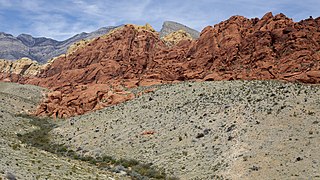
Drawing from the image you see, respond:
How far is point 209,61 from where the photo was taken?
60.7 m

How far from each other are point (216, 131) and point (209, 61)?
29797mm

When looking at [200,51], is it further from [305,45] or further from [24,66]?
[24,66]

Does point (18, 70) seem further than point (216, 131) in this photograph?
Yes

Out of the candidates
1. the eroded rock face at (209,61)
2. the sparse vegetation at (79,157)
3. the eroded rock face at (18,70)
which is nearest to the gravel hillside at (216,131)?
the sparse vegetation at (79,157)

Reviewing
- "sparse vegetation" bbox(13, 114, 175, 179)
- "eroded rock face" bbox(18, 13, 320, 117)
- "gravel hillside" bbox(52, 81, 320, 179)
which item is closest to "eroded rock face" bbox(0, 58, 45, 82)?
"eroded rock face" bbox(18, 13, 320, 117)

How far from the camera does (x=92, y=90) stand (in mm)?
61375

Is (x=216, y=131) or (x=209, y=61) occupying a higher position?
(x=209, y=61)

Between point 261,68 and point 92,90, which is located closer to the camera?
point 261,68

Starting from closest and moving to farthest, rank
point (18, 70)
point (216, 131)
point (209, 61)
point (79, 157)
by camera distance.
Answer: point (216, 131) → point (79, 157) → point (209, 61) → point (18, 70)

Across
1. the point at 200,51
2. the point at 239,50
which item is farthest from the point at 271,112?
the point at 200,51

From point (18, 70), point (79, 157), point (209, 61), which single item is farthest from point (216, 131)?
point (18, 70)

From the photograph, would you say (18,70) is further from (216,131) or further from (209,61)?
(216,131)

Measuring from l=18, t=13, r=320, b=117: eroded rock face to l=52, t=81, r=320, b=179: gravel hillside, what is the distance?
6963 mm

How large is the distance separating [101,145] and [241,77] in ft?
80.8
